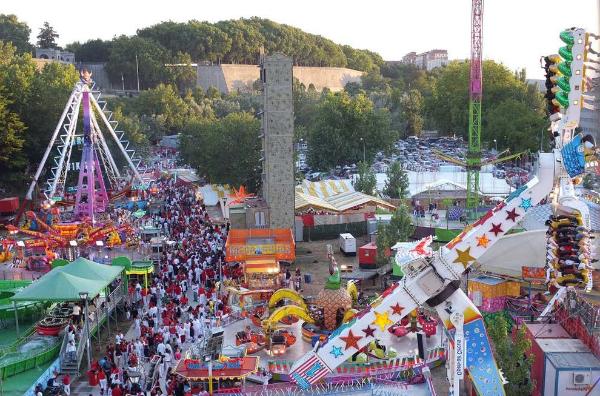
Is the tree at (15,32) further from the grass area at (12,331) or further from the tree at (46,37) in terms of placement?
the grass area at (12,331)

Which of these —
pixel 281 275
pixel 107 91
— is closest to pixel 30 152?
pixel 281 275

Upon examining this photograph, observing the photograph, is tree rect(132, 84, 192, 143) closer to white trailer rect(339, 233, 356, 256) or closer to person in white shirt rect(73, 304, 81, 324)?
white trailer rect(339, 233, 356, 256)

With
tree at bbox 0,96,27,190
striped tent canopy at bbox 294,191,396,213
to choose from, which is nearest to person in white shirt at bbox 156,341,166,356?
striped tent canopy at bbox 294,191,396,213

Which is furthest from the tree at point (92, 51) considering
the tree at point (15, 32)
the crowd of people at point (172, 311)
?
the crowd of people at point (172, 311)

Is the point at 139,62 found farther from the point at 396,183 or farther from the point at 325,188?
the point at 396,183

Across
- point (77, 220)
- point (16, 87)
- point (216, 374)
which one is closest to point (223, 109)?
point (16, 87)

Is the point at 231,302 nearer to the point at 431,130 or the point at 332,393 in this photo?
the point at 332,393
